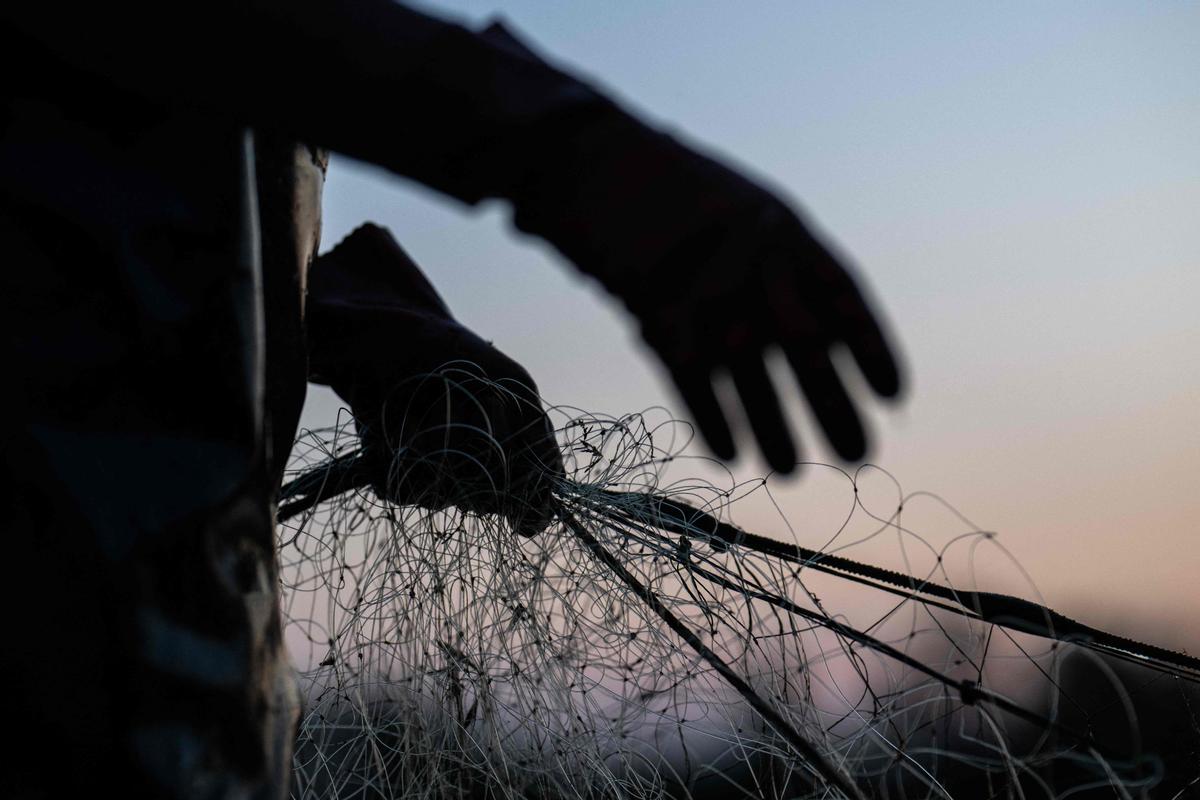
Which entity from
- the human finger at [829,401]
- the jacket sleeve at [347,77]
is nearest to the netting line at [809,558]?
the human finger at [829,401]

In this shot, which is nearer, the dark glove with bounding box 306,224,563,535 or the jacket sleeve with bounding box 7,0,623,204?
the jacket sleeve with bounding box 7,0,623,204

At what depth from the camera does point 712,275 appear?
57 centimetres

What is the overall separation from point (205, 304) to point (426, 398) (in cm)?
61

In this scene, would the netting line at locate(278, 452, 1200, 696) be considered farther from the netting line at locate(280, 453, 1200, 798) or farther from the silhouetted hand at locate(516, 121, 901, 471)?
the silhouetted hand at locate(516, 121, 901, 471)

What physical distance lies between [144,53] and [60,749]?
0.40m

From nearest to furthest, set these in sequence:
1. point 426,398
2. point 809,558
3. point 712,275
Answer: point 712,275, point 809,558, point 426,398

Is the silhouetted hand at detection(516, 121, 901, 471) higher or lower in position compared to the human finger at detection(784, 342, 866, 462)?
higher

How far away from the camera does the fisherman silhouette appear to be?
57 centimetres

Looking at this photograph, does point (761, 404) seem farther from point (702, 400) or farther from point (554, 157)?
point (554, 157)

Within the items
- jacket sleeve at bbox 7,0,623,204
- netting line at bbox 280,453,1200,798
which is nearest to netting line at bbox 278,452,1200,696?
netting line at bbox 280,453,1200,798

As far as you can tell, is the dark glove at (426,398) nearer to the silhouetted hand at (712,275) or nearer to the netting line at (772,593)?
the netting line at (772,593)

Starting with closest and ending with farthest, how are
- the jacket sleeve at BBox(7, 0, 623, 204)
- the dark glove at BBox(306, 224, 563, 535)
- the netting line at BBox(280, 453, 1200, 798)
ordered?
the jacket sleeve at BBox(7, 0, 623, 204) → the netting line at BBox(280, 453, 1200, 798) → the dark glove at BBox(306, 224, 563, 535)

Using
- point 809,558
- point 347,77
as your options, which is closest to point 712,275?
point 347,77

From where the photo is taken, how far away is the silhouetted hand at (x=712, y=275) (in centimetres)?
57
